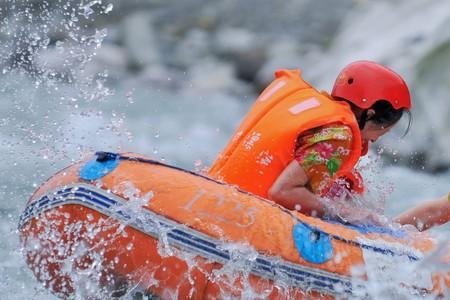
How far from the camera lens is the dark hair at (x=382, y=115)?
404 centimetres

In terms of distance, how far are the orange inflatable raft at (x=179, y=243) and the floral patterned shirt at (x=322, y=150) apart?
0.22 metres

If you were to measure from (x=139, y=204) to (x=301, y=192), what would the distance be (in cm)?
68

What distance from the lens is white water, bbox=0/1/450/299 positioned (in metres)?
5.45

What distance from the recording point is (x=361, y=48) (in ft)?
31.7

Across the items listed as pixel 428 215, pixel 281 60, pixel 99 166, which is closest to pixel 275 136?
pixel 99 166

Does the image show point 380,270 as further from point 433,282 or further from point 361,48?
point 361,48

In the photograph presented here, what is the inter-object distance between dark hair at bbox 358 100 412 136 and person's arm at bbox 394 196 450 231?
0.52 meters

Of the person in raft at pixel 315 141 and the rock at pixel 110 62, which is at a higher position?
the rock at pixel 110 62

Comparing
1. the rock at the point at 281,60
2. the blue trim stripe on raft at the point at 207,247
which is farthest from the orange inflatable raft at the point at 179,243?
the rock at the point at 281,60

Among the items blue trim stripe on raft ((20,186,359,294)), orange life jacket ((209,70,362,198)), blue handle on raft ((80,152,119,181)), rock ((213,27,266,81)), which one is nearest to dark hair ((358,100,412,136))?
orange life jacket ((209,70,362,198))

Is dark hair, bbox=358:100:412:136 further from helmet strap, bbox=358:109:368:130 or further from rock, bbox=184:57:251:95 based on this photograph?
rock, bbox=184:57:251:95

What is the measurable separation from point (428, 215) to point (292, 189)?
852 mm

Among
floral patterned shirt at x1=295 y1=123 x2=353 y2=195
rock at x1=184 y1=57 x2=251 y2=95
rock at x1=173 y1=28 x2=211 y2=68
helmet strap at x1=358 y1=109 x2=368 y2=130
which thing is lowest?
floral patterned shirt at x1=295 y1=123 x2=353 y2=195

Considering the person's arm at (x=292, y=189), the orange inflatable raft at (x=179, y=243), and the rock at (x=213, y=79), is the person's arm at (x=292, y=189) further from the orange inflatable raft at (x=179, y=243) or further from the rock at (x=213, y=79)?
the rock at (x=213, y=79)
